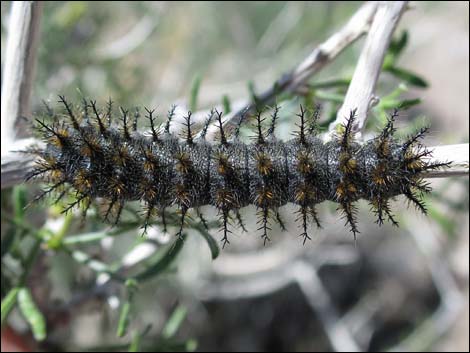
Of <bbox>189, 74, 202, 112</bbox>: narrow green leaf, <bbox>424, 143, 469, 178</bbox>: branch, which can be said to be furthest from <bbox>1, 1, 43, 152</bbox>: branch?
<bbox>424, 143, 469, 178</bbox>: branch

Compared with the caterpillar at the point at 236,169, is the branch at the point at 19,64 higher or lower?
higher

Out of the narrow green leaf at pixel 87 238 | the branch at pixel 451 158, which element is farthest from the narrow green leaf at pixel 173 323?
the branch at pixel 451 158

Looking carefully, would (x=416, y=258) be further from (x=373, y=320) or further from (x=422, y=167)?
(x=422, y=167)

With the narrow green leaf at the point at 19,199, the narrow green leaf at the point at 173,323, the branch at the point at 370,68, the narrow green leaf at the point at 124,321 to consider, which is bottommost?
the narrow green leaf at the point at 173,323

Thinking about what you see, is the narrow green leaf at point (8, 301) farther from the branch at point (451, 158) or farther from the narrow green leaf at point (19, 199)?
the branch at point (451, 158)

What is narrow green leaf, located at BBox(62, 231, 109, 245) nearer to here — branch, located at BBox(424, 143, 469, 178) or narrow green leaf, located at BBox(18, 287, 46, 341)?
narrow green leaf, located at BBox(18, 287, 46, 341)

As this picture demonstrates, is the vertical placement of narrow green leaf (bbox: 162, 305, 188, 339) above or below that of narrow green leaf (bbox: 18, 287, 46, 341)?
below
